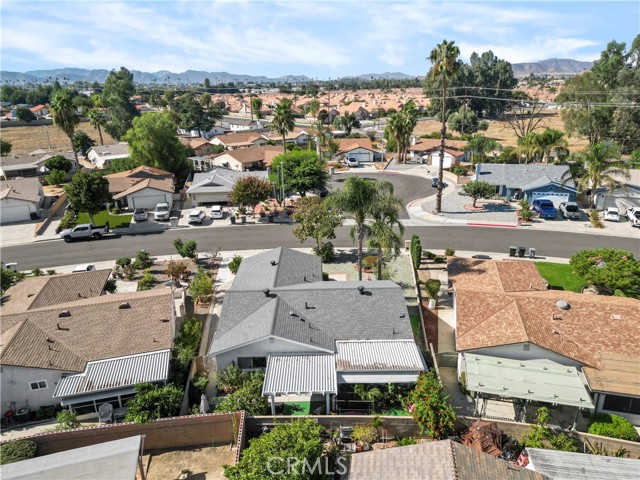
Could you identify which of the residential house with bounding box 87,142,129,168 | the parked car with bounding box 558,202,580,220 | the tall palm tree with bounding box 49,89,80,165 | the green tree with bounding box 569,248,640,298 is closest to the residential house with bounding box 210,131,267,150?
the residential house with bounding box 87,142,129,168

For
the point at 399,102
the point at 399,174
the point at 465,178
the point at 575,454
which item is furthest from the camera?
the point at 399,102

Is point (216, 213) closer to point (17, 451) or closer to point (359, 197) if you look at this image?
point (359, 197)

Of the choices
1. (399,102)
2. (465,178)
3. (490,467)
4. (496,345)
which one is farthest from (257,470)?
(399,102)

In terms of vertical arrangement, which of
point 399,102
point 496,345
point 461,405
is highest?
point 399,102

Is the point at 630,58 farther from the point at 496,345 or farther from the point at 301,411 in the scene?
the point at 301,411

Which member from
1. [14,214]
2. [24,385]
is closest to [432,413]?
[24,385]

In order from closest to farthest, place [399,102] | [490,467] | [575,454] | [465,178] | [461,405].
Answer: [490,467] → [575,454] → [461,405] → [465,178] → [399,102]

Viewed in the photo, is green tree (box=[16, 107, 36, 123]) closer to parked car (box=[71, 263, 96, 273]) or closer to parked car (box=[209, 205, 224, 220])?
parked car (box=[209, 205, 224, 220])
